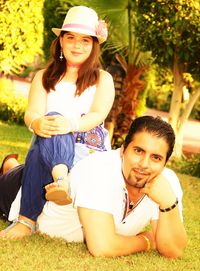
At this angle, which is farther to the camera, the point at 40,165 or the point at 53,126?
the point at 40,165

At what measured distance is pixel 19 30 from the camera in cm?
1337

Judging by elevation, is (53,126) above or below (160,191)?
above

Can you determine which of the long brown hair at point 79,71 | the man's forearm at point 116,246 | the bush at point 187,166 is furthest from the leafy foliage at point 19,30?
the man's forearm at point 116,246

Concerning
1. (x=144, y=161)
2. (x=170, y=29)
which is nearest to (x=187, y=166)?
(x=170, y=29)

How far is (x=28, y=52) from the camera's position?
13758 mm

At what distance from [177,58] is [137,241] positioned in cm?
708

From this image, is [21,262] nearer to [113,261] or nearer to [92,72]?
[113,261]

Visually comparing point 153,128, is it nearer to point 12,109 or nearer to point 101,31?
point 101,31

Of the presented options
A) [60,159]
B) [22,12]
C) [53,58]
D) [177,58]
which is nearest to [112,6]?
[177,58]

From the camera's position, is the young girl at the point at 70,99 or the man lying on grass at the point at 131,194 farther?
the young girl at the point at 70,99

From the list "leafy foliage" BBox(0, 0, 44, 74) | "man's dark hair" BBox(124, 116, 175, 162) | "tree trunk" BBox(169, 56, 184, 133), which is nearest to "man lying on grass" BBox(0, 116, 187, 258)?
"man's dark hair" BBox(124, 116, 175, 162)

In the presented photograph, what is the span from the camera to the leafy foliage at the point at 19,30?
12969mm

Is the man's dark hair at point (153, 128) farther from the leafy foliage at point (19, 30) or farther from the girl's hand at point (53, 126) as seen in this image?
the leafy foliage at point (19, 30)

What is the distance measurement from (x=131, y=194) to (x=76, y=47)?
1343 mm
